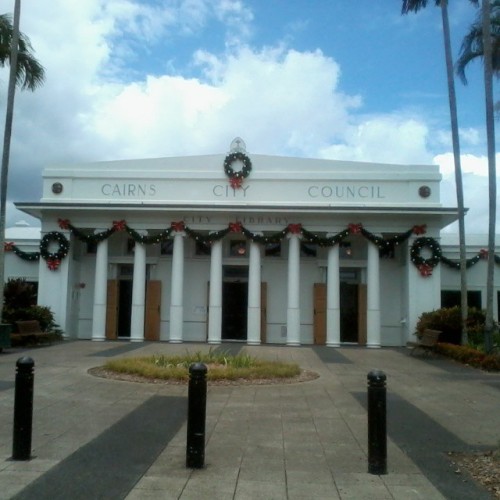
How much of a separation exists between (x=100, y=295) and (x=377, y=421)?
1980 cm

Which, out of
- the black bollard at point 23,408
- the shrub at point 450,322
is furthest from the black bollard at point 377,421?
the shrub at point 450,322

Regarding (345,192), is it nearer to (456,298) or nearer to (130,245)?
(456,298)

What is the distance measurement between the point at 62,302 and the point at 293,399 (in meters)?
16.1

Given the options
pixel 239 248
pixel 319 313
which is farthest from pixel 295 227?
pixel 319 313

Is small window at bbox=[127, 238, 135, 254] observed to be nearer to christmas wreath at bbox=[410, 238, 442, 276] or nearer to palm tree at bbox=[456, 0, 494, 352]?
christmas wreath at bbox=[410, 238, 442, 276]

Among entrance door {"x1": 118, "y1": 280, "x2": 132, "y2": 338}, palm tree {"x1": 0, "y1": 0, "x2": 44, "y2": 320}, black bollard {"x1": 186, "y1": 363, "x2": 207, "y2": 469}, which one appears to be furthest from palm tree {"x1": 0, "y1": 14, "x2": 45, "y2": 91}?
black bollard {"x1": 186, "y1": 363, "x2": 207, "y2": 469}

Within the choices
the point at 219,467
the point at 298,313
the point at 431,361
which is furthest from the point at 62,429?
the point at 298,313

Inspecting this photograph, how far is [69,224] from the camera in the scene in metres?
25.5

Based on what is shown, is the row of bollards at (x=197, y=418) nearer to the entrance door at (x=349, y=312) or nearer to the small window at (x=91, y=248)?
the entrance door at (x=349, y=312)

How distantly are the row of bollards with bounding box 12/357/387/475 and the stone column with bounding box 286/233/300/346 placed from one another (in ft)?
57.5

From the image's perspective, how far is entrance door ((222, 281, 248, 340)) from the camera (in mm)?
26359

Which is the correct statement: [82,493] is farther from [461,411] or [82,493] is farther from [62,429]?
[461,411]

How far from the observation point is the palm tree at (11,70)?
67.9 feet

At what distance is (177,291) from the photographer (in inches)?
977
